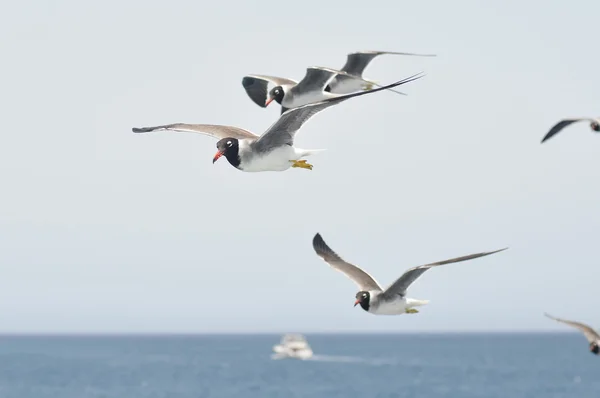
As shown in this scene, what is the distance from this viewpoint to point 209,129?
20.5 meters

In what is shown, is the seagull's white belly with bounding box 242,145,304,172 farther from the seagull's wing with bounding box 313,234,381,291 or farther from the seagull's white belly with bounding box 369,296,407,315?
the seagull's wing with bounding box 313,234,381,291

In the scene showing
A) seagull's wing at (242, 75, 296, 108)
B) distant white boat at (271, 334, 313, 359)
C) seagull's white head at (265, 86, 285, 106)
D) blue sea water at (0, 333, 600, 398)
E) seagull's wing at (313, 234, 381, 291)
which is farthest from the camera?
distant white boat at (271, 334, 313, 359)

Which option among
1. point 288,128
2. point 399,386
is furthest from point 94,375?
point 288,128

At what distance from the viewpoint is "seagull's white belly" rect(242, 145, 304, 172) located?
18.1 meters

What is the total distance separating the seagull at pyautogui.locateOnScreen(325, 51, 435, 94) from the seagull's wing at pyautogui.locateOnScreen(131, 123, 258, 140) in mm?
5024

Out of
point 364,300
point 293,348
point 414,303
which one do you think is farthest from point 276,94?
point 293,348

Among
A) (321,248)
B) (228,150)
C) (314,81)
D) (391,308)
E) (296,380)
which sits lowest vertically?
(391,308)

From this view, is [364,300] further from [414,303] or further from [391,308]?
[414,303]

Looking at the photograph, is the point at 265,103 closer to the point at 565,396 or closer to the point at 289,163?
the point at 289,163

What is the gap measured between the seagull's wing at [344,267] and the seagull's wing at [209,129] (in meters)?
2.90

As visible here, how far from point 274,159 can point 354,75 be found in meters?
8.47

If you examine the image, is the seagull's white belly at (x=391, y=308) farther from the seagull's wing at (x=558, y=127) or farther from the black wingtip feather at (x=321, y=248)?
the seagull's wing at (x=558, y=127)

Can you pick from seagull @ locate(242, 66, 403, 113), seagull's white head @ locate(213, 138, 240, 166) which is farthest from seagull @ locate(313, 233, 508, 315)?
seagull @ locate(242, 66, 403, 113)

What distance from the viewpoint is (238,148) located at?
18.2 meters
